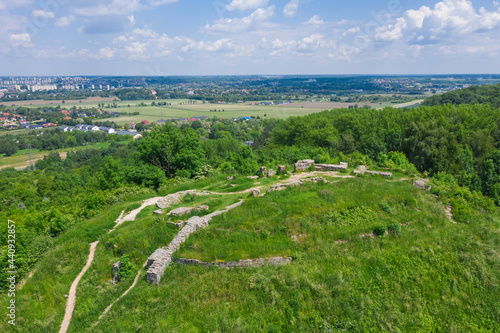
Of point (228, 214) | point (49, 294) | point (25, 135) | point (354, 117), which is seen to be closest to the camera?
point (49, 294)

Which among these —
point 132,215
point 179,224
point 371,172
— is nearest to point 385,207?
point 371,172

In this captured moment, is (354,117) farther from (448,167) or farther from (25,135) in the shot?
(25,135)

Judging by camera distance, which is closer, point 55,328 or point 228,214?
point 55,328

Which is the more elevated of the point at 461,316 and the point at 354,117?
→ the point at 354,117

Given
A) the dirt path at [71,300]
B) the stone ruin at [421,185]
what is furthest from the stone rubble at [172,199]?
the stone ruin at [421,185]

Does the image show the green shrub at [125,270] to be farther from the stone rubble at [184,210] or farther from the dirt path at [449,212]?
the dirt path at [449,212]

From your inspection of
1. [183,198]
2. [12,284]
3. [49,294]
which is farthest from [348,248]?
[12,284]
